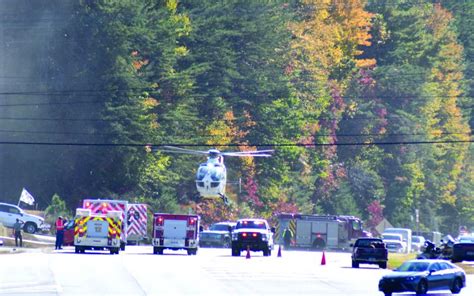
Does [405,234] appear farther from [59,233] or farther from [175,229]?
[59,233]

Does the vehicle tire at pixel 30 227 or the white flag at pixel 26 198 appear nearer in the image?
the vehicle tire at pixel 30 227

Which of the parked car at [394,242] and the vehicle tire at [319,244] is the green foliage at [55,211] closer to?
the vehicle tire at [319,244]

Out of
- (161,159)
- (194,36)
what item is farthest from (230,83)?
(161,159)

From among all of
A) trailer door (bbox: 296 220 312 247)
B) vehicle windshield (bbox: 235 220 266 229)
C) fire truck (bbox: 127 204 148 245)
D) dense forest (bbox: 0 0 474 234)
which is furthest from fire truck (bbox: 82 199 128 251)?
dense forest (bbox: 0 0 474 234)

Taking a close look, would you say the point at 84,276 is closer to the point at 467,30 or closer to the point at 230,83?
the point at 230,83

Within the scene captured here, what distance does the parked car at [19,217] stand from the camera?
269 ft

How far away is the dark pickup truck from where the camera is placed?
5847 cm

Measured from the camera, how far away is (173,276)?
45.8 metres

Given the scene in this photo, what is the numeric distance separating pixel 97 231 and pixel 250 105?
52445 mm

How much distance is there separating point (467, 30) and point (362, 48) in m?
Answer: 30.3

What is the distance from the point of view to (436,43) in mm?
143000

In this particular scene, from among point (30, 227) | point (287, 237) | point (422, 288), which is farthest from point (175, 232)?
point (287, 237)

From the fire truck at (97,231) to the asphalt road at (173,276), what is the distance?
1.89 ft

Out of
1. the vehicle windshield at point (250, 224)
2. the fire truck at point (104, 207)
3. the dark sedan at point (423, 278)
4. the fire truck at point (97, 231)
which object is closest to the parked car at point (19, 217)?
the fire truck at point (104, 207)
